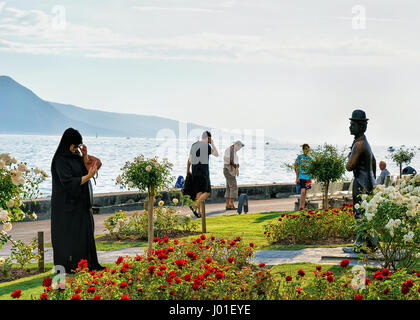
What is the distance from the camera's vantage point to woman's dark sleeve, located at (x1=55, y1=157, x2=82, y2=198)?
28.5 feet

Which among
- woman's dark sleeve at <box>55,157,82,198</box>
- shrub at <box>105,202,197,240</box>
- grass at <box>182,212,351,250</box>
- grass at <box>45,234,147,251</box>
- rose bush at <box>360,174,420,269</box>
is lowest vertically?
grass at <box>45,234,147,251</box>

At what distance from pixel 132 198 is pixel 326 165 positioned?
6.87m

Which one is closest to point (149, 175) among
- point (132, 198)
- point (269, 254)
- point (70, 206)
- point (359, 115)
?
point (70, 206)

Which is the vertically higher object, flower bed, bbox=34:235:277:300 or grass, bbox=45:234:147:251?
flower bed, bbox=34:235:277:300

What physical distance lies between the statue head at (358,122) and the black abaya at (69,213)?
447 centimetres

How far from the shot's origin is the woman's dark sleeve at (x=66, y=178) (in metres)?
8.70

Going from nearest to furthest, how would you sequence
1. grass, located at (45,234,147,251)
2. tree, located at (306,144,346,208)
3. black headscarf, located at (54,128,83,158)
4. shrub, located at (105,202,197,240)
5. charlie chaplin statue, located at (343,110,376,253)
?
1. black headscarf, located at (54,128,83,158)
2. charlie chaplin statue, located at (343,110,376,253)
3. grass, located at (45,234,147,251)
4. shrub, located at (105,202,197,240)
5. tree, located at (306,144,346,208)

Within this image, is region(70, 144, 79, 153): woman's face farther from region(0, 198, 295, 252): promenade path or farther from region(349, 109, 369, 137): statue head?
region(349, 109, 369, 137): statue head

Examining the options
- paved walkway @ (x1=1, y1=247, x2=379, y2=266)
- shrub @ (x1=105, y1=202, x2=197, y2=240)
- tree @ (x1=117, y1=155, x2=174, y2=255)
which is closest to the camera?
paved walkway @ (x1=1, y1=247, x2=379, y2=266)

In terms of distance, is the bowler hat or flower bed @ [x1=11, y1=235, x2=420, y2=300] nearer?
flower bed @ [x1=11, y1=235, x2=420, y2=300]

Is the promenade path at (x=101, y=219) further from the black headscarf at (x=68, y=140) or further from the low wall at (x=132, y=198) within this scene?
the black headscarf at (x=68, y=140)

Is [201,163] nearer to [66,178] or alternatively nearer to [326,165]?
[326,165]

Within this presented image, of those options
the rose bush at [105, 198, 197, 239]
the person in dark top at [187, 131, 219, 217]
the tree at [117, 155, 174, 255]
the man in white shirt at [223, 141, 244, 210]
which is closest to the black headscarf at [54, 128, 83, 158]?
the tree at [117, 155, 174, 255]

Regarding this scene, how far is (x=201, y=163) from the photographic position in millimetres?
15688
